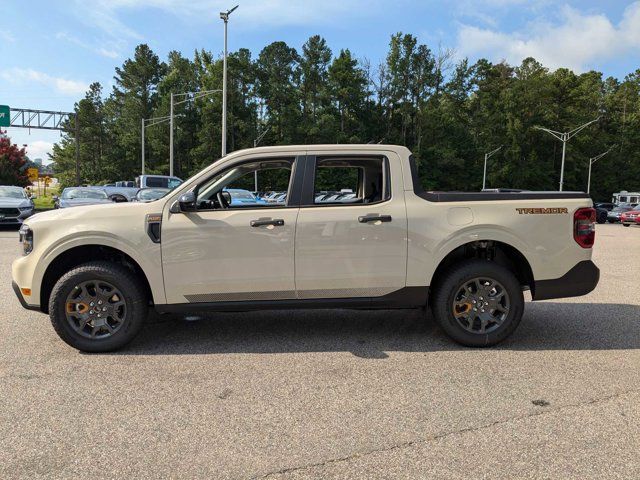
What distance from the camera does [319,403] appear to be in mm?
3744

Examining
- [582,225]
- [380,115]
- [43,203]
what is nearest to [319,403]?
[582,225]

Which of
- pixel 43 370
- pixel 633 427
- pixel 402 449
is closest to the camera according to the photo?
pixel 402 449

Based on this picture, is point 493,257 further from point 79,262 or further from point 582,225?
point 79,262

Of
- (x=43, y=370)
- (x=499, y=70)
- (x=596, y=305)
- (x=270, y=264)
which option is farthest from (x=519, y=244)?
(x=499, y=70)

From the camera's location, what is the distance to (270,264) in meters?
4.84

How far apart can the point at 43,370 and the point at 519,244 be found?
4.47m

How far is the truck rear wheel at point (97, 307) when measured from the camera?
187 inches

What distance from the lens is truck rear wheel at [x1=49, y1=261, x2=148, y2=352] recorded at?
475cm

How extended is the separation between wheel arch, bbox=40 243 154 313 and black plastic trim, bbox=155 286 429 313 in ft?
1.31

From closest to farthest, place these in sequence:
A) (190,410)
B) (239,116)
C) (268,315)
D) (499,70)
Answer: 1. (190,410)
2. (268,315)
3. (239,116)
4. (499,70)

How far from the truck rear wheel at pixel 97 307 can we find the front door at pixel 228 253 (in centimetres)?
37

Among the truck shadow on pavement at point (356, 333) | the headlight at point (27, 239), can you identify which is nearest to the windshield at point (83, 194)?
the truck shadow on pavement at point (356, 333)

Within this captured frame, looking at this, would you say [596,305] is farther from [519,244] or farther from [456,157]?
[456,157]

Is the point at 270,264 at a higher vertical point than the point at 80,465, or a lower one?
higher
